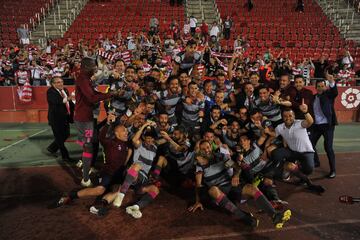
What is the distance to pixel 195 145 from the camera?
5824 mm

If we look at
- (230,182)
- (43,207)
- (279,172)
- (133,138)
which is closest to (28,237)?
(43,207)

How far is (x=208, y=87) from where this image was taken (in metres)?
7.05

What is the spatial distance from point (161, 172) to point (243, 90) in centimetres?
249

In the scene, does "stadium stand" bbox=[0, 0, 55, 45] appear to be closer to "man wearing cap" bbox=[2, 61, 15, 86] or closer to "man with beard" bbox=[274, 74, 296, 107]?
"man wearing cap" bbox=[2, 61, 15, 86]

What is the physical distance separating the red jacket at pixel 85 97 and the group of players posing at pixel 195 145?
0.02 m

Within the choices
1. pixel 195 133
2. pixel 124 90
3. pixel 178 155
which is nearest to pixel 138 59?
pixel 124 90

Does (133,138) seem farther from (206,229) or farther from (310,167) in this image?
(310,167)

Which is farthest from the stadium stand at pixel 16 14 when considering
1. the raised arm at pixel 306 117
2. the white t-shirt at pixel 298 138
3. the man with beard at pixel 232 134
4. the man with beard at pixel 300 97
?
the raised arm at pixel 306 117

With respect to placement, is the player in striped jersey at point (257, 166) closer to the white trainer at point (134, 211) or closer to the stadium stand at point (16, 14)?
the white trainer at point (134, 211)

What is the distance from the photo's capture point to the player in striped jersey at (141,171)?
5.25m

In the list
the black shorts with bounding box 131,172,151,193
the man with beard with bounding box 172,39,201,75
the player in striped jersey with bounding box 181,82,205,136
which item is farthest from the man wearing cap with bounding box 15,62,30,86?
the black shorts with bounding box 131,172,151,193

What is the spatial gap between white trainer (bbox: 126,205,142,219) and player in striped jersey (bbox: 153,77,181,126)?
6.57ft

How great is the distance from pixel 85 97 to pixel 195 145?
6.88 feet

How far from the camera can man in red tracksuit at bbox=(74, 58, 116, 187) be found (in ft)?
18.6
